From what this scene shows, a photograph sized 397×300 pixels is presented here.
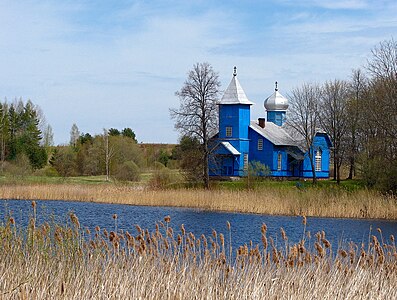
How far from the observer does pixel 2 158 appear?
192 feet

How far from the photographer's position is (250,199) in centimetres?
2709

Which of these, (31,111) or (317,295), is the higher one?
(31,111)

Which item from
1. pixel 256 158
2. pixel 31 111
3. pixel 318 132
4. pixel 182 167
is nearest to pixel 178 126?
pixel 182 167

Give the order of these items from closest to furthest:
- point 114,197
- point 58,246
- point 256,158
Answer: point 58,246
point 114,197
point 256,158

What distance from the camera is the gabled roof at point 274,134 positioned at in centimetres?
4974

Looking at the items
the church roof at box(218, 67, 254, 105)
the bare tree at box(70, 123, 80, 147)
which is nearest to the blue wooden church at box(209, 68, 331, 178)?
the church roof at box(218, 67, 254, 105)

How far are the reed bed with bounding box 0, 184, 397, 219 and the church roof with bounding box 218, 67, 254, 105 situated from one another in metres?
15.6

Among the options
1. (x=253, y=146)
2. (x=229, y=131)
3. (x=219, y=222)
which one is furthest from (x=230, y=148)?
(x=219, y=222)

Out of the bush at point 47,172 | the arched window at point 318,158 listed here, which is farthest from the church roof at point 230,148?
the bush at point 47,172

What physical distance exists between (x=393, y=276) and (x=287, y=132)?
4455 centimetres

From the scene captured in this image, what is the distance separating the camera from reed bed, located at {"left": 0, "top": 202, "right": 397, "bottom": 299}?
21.9 ft

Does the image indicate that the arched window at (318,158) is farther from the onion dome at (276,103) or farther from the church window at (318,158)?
the onion dome at (276,103)

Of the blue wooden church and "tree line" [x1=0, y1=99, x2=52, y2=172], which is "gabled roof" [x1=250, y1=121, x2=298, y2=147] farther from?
"tree line" [x1=0, y1=99, x2=52, y2=172]

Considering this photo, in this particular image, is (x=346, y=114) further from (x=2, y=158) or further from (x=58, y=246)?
(x=58, y=246)
